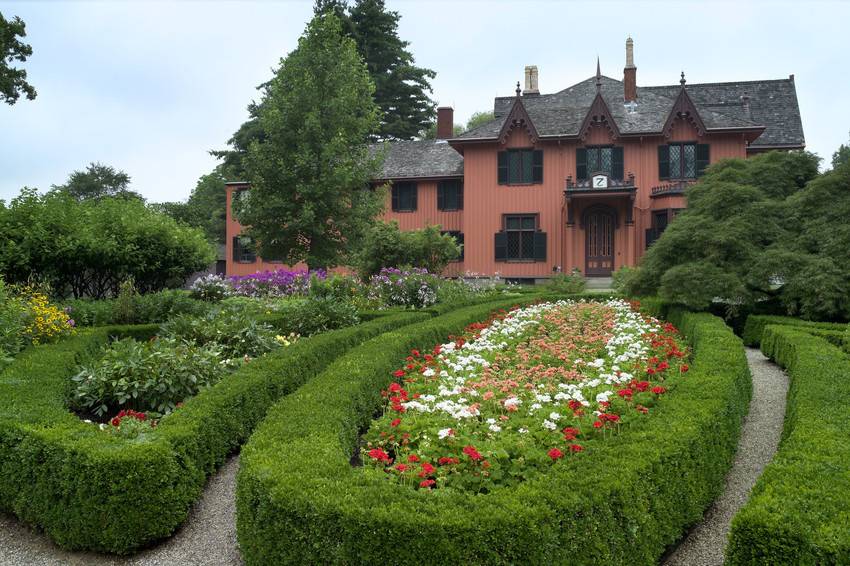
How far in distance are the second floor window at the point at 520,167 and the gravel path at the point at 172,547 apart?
23290 mm

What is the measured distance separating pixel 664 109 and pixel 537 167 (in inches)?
223

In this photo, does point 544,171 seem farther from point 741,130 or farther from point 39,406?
point 39,406

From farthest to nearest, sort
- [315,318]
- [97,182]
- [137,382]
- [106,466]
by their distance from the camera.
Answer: [97,182] < [315,318] < [137,382] < [106,466]

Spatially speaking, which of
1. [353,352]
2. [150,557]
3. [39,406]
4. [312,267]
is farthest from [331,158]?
[150,557]

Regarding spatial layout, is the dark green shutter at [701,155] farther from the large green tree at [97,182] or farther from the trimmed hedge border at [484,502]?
the large green tree at [97,182]

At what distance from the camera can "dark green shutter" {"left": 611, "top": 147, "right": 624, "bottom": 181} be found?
85.9ft

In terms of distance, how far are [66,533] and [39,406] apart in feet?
5.19

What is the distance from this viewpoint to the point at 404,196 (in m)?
29.6

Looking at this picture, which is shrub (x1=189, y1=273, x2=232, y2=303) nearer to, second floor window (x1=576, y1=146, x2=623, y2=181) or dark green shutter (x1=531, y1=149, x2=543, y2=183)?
dark green shutter (x1=531, y1=149, x2=543, y2=183)

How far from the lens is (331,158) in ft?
71.2

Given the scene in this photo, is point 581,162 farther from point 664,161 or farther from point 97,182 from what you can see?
point 97,182

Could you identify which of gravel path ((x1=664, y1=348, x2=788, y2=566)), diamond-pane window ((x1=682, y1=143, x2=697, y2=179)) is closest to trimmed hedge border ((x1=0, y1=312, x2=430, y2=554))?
gravel path ((x1=664, y1=348, x2=788, y2=566))

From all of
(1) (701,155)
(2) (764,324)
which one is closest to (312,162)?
(2) (764,324)

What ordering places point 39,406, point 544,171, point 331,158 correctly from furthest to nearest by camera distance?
point 544,171
point 331,158
point 39,406
